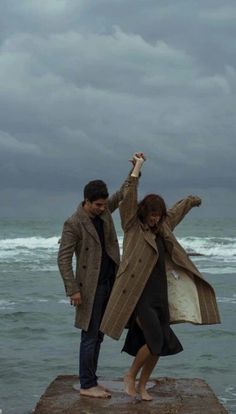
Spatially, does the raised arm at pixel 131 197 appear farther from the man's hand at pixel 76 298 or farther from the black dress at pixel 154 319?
the man's hand at pixel 76 298

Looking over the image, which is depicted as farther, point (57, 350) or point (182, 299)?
point (57, 350)

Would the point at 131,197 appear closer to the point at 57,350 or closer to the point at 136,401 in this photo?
Answer: the point at 136,401

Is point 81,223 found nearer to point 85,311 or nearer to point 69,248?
point 69,248

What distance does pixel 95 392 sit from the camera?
6.85 meters

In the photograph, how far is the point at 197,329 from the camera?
14898 mm

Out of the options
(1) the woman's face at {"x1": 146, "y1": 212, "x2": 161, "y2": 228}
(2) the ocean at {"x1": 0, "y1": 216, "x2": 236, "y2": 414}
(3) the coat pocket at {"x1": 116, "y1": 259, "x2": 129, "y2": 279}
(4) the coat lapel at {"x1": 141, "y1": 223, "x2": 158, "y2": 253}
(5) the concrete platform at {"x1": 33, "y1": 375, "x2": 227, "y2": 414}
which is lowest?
(2) the ocean at {"x1": 0, "y1": 216, "x2": 236, "y2": 414}

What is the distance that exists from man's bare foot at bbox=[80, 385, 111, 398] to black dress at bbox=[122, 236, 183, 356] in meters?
0.52

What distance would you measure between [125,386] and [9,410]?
2227 millimetres

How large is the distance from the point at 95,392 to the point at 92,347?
469 millimetres

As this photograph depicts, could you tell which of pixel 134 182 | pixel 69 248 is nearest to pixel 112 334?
pixel 69 248

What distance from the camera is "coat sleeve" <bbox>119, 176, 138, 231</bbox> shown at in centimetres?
634

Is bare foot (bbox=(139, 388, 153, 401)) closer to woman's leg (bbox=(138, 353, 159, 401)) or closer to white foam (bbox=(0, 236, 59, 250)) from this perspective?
woman's leg (bbox=(138, 353, 159, 401))

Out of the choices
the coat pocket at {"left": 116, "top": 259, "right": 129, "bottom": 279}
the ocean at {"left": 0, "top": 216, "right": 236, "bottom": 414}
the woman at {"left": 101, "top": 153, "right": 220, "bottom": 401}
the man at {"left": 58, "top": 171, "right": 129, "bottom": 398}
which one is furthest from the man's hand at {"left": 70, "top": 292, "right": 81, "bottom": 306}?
the ocean at {"left": 0, "top": 216, "right": 236, "bottom": 414}

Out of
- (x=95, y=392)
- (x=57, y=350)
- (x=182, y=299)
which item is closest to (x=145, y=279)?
(x=182, y=299)
